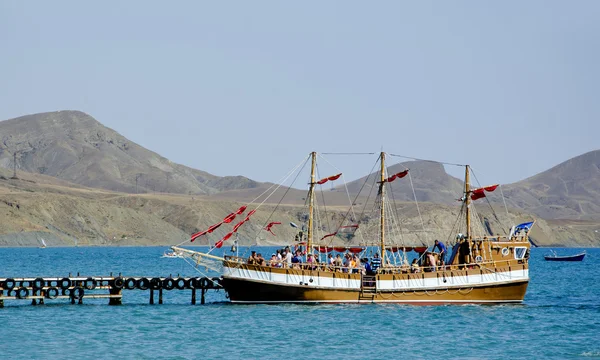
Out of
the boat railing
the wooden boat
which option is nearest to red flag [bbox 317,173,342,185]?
the wooden boat

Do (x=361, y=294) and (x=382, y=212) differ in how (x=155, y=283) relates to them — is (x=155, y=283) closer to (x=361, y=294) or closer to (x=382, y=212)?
(x=361, y=294)

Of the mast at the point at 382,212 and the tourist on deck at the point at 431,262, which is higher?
the mast at the point at 382,212

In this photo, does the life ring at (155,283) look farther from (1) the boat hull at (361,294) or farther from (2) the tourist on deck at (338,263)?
(2) the tourist on deck at (338,263)

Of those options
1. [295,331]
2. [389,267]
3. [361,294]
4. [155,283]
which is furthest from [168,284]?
[295,331]

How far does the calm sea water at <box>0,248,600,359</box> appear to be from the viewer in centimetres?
5216

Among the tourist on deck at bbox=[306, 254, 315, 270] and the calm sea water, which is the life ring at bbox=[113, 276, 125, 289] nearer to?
the calm sea water

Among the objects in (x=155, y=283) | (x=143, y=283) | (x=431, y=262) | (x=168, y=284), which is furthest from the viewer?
(x=168, y=284)

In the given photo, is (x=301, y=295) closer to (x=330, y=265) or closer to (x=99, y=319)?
(x=330, y=265)

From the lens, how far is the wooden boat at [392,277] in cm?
6925

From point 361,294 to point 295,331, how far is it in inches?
499

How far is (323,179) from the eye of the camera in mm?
73062

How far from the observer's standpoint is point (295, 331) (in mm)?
58906

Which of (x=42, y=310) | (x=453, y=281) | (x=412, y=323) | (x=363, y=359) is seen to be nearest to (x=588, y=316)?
(x=453, y=281)

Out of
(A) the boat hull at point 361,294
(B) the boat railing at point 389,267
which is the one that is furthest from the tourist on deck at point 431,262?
(A) the boat hull at point 361,294
